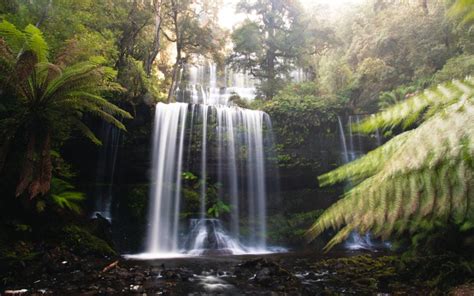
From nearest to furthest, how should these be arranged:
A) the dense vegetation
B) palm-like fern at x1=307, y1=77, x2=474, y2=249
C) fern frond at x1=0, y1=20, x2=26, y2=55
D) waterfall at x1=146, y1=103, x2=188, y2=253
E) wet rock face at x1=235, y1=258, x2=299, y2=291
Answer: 1. palm-like fern at x1=307, y1=77, x2=474, y2=249
2. the dense vegetation
3. wet rock face at x1=235, y1=258, x2=299, y2=291
4. fern frond at x1=0, y1=20, x2=26, y2=55
5. waterfall at x1=146, y1=103, x2=188, y2=253

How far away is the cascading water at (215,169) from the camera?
10.3 meters

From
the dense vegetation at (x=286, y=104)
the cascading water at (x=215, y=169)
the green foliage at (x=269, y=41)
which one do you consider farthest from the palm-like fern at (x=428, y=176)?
the green foliage at (x=269, y=41)

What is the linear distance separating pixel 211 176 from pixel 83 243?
5.30m

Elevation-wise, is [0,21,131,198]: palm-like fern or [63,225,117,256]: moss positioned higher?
[0,21,131,198]: palm-like fern

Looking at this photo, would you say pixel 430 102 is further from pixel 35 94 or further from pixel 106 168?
pixel 106 168

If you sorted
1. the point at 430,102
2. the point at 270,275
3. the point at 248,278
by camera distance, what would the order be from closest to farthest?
the point at 430,102
the point at 270,275
the point at 248,278

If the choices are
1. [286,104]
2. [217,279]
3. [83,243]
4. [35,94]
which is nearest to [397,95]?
[286,104]

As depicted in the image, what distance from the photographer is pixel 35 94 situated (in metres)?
5.81

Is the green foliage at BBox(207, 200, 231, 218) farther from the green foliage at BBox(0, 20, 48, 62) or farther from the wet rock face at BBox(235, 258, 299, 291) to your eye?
the green foliage at BBox(0, 20, 48, 62)

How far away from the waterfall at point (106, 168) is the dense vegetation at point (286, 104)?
38cm

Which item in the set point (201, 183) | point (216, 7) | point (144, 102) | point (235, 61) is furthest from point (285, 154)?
point (216, 7)

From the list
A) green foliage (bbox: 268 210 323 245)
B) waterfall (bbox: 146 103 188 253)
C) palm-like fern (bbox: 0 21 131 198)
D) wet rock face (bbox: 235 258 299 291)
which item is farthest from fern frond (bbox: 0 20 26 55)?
green foliage (bbox: 268 210 323 245)

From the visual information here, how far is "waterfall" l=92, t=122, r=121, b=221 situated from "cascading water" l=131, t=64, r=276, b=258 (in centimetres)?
136

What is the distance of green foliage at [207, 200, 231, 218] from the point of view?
1070cm
